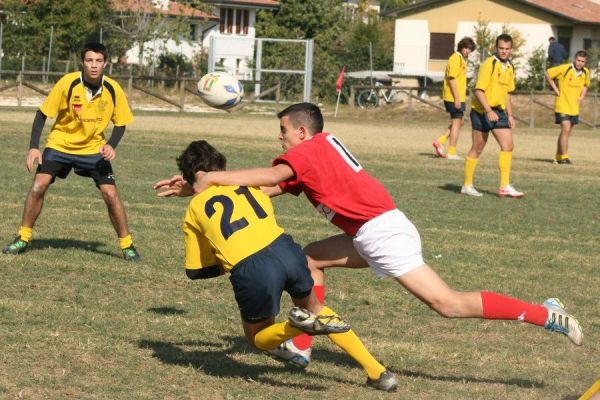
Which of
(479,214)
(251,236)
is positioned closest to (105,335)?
(251,236)

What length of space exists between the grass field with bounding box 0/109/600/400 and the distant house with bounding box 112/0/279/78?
27716 mm

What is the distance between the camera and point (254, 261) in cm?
575

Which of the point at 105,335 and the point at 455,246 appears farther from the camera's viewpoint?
the point at 455,246

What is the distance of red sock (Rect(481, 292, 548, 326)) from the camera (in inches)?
236

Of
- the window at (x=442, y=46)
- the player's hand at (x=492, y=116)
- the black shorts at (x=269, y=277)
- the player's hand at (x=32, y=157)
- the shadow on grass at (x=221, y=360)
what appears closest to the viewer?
the black shorts at (x=269, y=277)

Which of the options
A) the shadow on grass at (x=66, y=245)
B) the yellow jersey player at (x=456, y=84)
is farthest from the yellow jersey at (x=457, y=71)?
the shadow on grass at (x=66, y=245)

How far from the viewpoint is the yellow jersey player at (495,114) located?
1506 cm

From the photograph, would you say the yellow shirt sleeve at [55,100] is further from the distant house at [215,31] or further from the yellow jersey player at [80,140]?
the distant house at [215,31]

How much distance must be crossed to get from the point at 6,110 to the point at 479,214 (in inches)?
803

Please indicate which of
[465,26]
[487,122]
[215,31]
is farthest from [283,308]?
[215,31]

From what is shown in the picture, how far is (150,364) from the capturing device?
638cm

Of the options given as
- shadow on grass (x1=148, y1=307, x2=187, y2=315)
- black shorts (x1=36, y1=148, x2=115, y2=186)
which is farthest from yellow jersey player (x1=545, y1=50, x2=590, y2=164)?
shadow on grass (x1=148, y1=307, x2=187, y2=315)

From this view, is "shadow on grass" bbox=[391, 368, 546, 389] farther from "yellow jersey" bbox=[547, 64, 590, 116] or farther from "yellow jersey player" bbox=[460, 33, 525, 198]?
"yellow jersey" bbox=[547, 64, 590, 116]

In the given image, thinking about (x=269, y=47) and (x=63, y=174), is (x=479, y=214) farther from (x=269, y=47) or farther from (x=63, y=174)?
(x=269, y=47)
